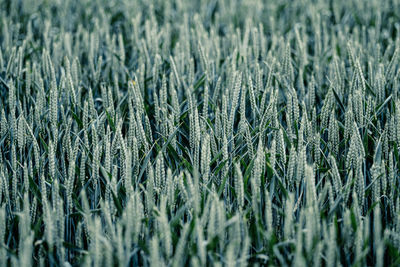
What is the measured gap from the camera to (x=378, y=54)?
2365mm

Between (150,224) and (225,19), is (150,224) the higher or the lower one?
the lower one

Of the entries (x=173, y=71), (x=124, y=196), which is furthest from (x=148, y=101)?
(x=124, y=196)

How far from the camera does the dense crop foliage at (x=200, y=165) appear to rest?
1.26m

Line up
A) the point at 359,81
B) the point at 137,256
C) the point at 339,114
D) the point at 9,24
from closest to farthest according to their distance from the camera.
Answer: the point at 137,256 → the point at 359,81 → the point at 339,114 → the point at 9,24

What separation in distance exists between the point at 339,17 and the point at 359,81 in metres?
1.56

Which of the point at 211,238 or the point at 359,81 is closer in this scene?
the point at 211,238

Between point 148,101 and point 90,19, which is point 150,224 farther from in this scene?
point 90,19

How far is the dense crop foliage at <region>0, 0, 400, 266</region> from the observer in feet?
4.13

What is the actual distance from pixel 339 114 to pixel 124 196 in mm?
1049

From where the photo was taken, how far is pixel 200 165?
179 centimetres

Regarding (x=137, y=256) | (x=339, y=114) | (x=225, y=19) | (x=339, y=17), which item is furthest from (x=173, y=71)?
(x=339, y=17)

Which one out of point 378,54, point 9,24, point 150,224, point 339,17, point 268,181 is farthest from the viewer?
point 339,17

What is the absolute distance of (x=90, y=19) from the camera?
338cm

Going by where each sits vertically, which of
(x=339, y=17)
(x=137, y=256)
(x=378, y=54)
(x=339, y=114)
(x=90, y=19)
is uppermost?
(x=90, y=19)
